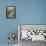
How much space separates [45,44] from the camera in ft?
10.0

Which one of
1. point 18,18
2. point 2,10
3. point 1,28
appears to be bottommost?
point 1,28

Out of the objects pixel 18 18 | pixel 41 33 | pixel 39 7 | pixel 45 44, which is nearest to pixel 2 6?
pixel 18 18

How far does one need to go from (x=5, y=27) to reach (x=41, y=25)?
3.08ft

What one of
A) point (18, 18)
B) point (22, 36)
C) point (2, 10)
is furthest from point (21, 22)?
point (2, 10)

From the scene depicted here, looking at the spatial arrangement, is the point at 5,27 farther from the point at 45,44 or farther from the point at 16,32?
the point at 45,44

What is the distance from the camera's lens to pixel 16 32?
3.16m

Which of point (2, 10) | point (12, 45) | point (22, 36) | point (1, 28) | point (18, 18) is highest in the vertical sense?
point (2, 10)

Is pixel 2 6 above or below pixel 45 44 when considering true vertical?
above

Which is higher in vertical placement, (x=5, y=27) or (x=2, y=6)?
(x=2, y=6)

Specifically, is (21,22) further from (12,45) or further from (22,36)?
(12,45)

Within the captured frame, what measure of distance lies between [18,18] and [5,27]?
1.36ft

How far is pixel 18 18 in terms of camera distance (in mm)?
3197

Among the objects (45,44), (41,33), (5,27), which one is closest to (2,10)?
(5,27)

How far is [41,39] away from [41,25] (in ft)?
1.18
